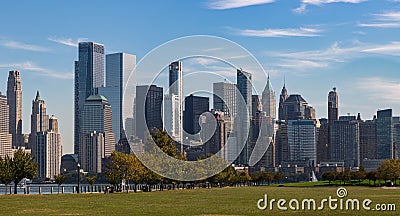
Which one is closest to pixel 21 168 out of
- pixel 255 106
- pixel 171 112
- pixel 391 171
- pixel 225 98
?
pixel 171 112

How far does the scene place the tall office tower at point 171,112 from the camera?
58.5 meters

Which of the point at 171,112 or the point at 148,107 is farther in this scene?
the point at 171,112

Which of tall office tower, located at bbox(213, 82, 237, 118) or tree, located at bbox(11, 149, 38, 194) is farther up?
tall office tower, located at bbox(213, 82, 237, 118)

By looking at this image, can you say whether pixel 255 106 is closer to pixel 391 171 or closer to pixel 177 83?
pixel 391 171

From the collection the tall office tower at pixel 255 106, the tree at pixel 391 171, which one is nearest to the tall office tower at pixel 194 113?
the tall office tower at pixel 255 106

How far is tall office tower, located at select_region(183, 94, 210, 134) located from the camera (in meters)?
66.9

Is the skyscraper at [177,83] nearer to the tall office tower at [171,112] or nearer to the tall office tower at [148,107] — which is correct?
the tall office tower at [171,112]

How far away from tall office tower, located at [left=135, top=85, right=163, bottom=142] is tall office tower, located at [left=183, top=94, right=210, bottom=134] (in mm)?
2684

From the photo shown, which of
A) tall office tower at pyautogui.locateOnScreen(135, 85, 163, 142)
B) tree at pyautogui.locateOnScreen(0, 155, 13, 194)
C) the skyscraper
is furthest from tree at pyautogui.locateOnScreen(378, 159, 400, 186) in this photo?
tree at pyautogui.locateOnScreen(0, 155, 13, 194)

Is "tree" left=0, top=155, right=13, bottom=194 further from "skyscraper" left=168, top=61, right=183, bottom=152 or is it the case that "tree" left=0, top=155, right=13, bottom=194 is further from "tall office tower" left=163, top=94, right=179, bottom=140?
"skyscraper" left=168, top=61, right=183, bottom=152

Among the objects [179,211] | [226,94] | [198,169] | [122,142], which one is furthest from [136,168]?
[122,142]

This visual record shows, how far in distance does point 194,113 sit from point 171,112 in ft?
28.6

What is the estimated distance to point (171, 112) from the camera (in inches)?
2451

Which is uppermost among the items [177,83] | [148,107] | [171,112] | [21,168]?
[177,83]
